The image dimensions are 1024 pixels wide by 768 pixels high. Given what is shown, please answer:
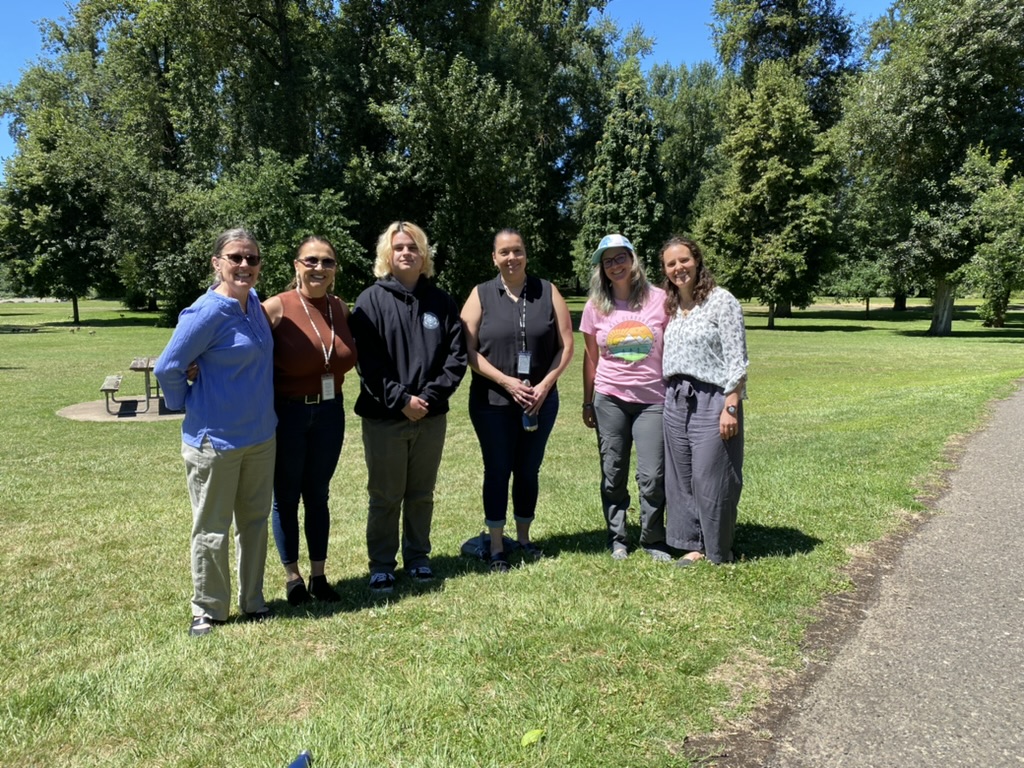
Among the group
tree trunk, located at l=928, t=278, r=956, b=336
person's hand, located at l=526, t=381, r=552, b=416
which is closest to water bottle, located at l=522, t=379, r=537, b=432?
person's hand, located at l=526, t=381, r=552, b=416

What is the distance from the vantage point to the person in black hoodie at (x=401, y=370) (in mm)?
4176

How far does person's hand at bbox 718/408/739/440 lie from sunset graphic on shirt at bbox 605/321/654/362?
2.10 feet

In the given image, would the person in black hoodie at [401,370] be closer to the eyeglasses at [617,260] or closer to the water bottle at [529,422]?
the water bottle at [529,422]

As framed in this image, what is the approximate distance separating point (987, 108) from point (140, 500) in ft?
107

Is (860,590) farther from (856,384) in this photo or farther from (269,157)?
(269,157)

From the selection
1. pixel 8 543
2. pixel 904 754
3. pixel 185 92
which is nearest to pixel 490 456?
pixel 904 754

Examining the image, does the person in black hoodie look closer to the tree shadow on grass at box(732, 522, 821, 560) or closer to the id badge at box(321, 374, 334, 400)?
the id badge at box(321, 374, 334, 400)

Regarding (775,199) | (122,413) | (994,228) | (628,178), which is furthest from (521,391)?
(775,199)

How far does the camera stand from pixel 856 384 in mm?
15633

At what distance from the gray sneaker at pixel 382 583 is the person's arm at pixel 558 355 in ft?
4.51

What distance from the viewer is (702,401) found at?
4.39 m

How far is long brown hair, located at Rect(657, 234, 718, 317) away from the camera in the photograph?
4.47 metres

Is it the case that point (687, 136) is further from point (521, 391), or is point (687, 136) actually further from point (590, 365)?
point (521, 391)

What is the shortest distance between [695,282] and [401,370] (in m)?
1.94
